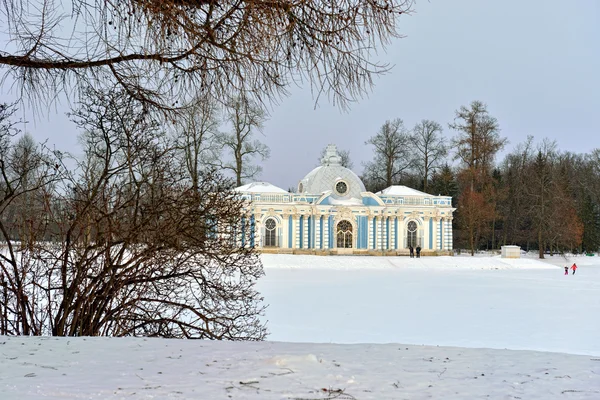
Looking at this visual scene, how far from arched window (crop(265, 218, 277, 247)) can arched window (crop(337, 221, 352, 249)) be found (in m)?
3.57

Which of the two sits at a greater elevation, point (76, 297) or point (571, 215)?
point (571, 215)

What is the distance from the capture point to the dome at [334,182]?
113 ft

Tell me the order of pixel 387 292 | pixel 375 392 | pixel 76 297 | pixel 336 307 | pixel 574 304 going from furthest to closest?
pixel 387 292, pixel 574 304, pixel 336 307, pixel 76 297, pixel 375 392

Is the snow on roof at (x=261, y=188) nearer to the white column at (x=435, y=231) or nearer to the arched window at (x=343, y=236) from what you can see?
the arched window at (x=343, y=236)

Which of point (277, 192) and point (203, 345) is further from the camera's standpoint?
point (277, 192)

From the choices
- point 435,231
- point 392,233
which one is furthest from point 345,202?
point 435,231

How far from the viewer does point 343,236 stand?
108ft

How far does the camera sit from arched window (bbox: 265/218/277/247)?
3195 centimetres

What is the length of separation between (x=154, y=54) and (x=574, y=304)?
478 inches

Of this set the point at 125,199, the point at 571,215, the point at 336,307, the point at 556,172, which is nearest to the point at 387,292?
the point at 336,307

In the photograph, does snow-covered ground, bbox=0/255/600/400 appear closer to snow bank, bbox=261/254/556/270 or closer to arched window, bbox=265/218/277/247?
snow bank, bbox=261/254/556/270

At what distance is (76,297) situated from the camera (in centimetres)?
708

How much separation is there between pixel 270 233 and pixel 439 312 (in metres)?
21.1

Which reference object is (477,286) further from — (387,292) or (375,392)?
(375,392)
